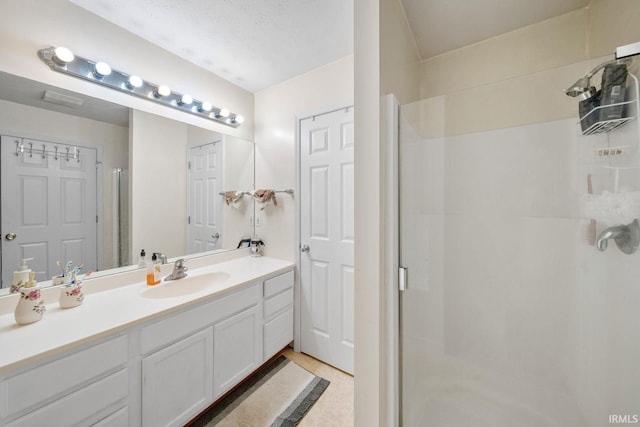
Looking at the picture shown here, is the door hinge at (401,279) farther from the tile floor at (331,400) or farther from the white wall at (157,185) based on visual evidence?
the white wall at (157,185)

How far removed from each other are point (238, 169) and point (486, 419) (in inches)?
100

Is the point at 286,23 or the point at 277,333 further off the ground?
the point at 286,23

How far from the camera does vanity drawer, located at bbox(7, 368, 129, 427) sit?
0.84 m

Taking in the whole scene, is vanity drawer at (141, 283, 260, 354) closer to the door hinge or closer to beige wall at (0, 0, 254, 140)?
the door hinge

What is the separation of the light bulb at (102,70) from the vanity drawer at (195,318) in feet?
4.94

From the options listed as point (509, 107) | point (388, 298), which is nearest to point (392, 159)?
point (388, 298)

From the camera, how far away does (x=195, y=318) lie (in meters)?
1.33

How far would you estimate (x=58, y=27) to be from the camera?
1.29m

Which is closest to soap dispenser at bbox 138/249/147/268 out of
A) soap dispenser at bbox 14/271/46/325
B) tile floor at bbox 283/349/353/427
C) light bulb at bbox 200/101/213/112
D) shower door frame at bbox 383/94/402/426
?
soap dispenser at bbox 14/271/46/325

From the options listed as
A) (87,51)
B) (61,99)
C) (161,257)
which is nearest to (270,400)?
(161,257)

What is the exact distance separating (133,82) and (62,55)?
334mm

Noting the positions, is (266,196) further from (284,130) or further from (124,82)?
(124,82)

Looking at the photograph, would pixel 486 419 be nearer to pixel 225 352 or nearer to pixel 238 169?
pixel 225 352

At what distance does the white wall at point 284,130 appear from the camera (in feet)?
6.36
